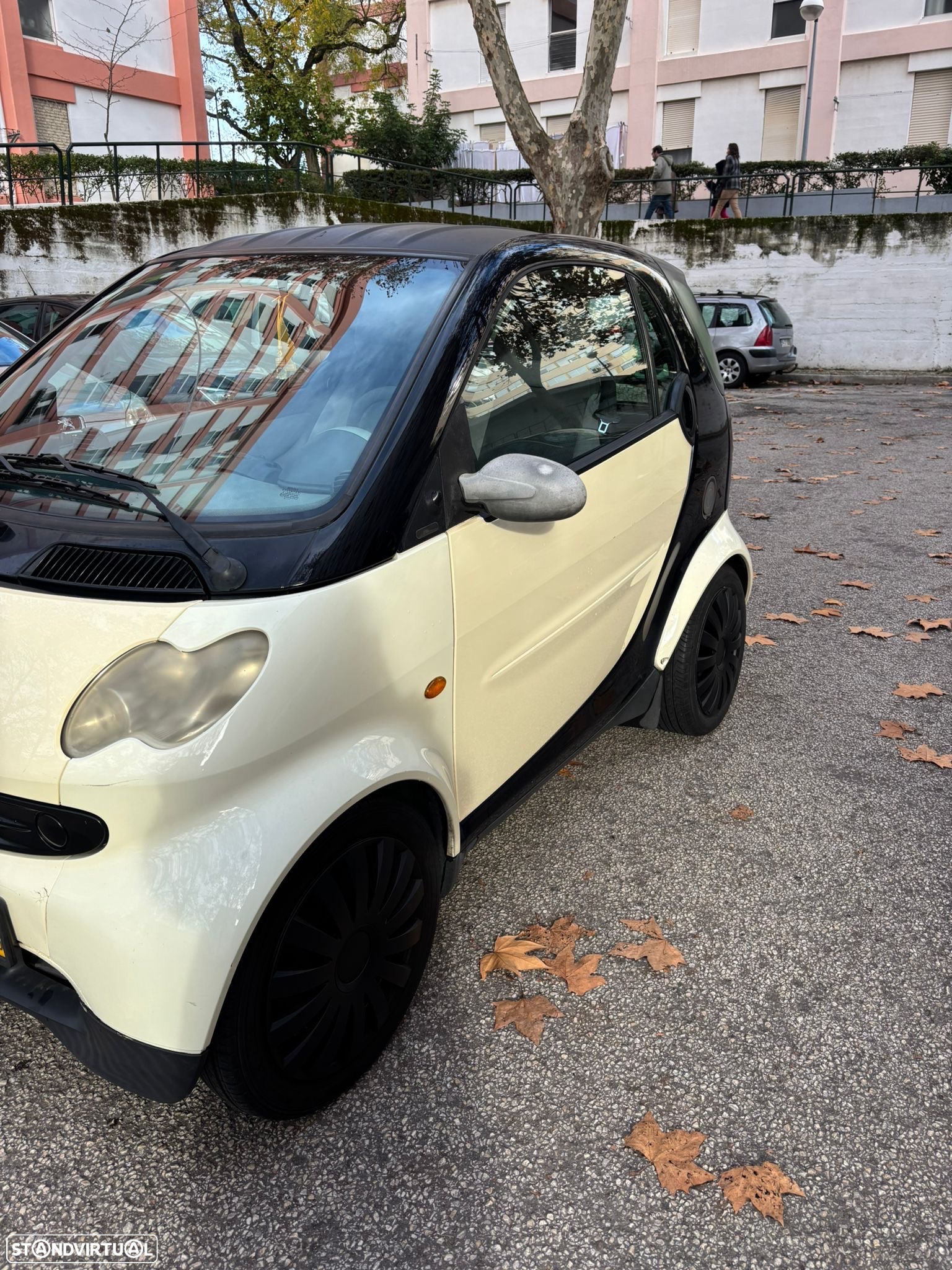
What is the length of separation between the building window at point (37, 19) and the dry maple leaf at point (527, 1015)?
3040cm

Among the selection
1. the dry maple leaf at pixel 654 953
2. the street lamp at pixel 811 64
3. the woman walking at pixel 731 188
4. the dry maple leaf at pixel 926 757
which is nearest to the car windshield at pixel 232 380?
the dry maple leaf at pixel 654 953

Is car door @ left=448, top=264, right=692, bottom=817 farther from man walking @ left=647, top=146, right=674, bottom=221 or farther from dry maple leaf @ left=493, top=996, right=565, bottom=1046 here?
man walking @ left=647, top=146, right=674, bottom=221

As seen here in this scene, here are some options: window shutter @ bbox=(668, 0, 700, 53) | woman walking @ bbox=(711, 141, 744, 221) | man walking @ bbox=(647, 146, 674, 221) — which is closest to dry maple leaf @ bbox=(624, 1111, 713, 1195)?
woman walking @ bbox=(711, 141, 744, 221)

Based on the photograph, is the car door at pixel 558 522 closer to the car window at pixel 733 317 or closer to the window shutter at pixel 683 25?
the car window at pixel 733 317

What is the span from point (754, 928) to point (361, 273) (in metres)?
2.05

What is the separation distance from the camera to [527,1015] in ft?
7.51

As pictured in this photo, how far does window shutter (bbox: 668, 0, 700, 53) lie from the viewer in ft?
91.1

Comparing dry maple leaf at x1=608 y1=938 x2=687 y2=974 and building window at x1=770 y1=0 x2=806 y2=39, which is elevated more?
building window at x1=770 y1=0 x2=806 y2=39

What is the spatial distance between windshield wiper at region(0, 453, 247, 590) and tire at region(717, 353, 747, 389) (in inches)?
577

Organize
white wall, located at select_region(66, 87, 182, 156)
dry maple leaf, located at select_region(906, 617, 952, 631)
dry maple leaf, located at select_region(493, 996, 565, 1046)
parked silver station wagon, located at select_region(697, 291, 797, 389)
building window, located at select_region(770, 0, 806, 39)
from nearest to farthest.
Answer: dry maple leaf, located at select_region(493, 996, 565, 1046), dry maple leaf, located at select_region(906, 617, 952, 631), parked silver station wagon, located at select_region(697, 291, 797, 389), white wall, located at select_region(66, 87, 182, 156), building window, located at select_region(770, 0, 806, 39)

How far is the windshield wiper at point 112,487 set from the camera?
1709mm

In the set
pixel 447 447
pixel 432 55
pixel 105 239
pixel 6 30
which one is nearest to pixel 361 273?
pixel 447 447

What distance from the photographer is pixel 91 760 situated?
160 centimetres

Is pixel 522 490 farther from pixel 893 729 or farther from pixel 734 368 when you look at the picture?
Result: pixel 734 368
